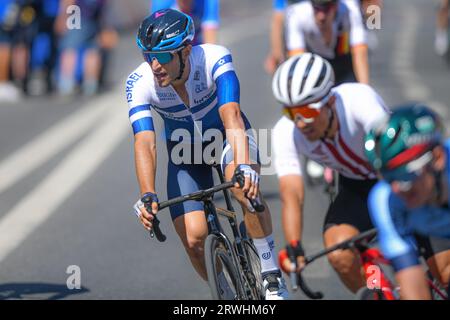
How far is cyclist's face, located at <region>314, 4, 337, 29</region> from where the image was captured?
32.1 feet

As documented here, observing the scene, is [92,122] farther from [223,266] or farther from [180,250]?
[223,266]

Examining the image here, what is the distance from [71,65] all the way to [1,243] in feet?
32.1

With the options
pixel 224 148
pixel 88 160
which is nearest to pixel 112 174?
pixel 88 160

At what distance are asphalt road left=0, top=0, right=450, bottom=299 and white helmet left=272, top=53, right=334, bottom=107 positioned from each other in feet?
6.91

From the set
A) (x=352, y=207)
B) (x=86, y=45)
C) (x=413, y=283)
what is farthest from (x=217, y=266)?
(x=86, y=45)

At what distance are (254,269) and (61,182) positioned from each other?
5.83 meters

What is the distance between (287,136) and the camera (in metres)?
6.37

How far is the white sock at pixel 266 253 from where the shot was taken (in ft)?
22.6

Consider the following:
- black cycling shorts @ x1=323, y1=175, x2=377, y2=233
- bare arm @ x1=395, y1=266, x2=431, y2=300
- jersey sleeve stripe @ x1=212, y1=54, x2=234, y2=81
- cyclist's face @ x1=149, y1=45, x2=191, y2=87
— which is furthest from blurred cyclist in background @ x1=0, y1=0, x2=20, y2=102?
bare arm @ x1=395, y1=266, x2=431, y2=300

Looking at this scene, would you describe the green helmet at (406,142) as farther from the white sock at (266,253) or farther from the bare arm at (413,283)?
the white sock at (266,253)

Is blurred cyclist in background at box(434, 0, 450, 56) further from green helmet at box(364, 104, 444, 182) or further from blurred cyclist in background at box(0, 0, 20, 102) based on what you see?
green helmet at box(364, 104, 444, 182)

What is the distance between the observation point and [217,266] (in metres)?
6.17

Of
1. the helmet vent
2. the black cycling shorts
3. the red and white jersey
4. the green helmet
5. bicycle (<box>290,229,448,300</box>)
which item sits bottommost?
bicycle (<box>290,229,448,300</box>)

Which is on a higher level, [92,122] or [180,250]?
[92,122]
